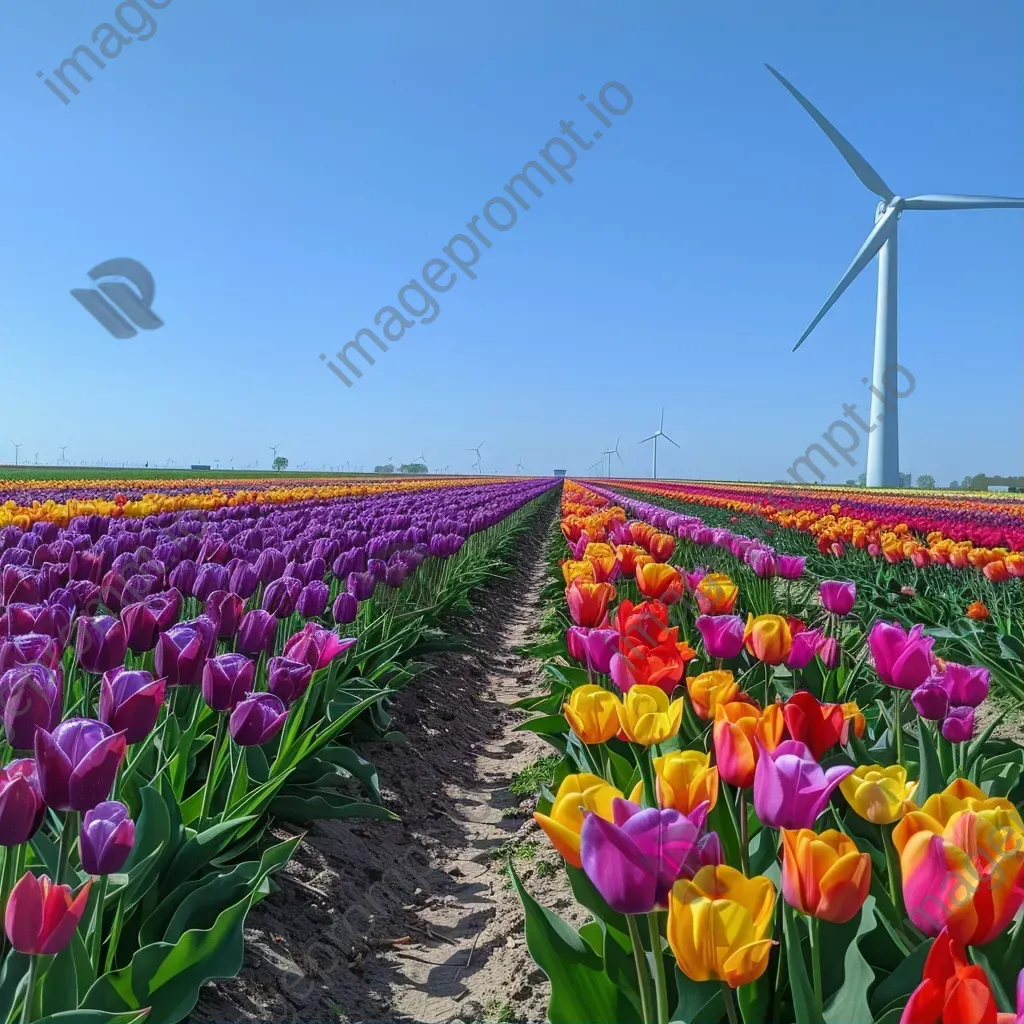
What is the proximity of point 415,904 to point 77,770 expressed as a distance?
75.7 inches

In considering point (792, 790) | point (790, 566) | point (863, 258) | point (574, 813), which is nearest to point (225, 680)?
point (574, 813)

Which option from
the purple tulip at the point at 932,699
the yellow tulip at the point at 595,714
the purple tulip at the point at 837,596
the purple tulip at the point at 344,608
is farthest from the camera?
the purple tulip at the point at 344,608

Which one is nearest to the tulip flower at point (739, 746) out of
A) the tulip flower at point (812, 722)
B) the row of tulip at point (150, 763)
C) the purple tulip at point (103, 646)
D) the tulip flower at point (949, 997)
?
the tulip flower at point (812, 722)

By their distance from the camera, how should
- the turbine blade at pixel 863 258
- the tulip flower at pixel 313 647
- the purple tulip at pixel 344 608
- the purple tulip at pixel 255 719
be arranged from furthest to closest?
the turbine blade at pixel 863 258 → the purple tulip at pixel 344 608 → the tulip flower at pixel 313 647 → the purple tulip at pixel 255 719

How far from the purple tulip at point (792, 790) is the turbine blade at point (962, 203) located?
37.5 m

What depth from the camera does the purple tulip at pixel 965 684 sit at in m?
2.24

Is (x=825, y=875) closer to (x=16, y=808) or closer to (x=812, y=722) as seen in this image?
(x=812, y=722)

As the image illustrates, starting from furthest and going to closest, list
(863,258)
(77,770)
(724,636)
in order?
1. (863,258)
2. (724,636)
3. (77,770)

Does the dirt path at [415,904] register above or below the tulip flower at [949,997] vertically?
below

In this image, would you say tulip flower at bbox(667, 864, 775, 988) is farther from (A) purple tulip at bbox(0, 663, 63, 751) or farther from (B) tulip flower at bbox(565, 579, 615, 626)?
(B) tulip flower at bbox(565, 579, 615, 626)

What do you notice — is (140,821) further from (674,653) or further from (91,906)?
(674,653)

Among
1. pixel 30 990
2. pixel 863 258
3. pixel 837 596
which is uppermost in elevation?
pixel 863 258

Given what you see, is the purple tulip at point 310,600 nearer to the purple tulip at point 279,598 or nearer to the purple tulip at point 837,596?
the purple tulip at point 279,598

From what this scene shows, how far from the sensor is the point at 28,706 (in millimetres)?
1754
